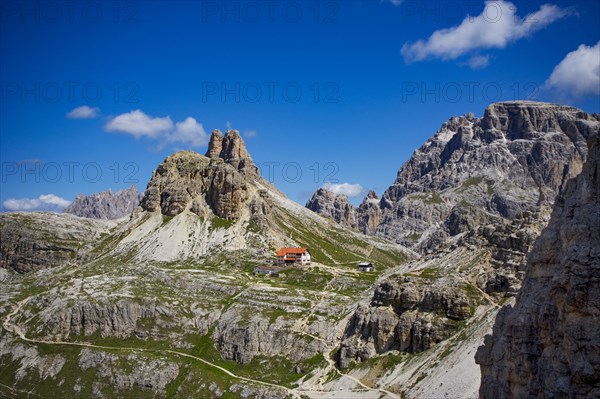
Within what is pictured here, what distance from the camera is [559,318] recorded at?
53719mm

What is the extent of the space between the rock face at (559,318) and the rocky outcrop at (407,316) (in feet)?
173

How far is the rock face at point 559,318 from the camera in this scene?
4894 centimetres

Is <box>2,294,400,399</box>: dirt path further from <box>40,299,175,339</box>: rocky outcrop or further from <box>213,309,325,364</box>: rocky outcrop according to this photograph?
<box>213,309,325,364</box>: rocky outcrop

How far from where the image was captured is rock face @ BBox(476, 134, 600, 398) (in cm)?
4894

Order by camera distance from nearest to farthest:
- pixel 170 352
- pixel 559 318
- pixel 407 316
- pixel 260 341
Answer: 1. pixel 559 318
2. pixel 407 316
3. pixel 260 341
4. pixel 170 352

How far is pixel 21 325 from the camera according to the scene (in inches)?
7136

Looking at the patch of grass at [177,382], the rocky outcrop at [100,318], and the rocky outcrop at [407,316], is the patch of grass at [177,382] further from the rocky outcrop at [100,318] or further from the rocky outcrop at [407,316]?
the rocky outcrop at [407,316]

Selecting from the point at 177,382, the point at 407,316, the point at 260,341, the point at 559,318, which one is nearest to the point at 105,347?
the point at 177,382

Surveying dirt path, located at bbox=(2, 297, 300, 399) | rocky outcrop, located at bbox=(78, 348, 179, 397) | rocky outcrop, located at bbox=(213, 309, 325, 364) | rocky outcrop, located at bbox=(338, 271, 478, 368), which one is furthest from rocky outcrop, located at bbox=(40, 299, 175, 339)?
rocky outcrop, located at bbox=(338, 271, 478, 368)

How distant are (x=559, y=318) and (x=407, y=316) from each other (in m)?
74.9

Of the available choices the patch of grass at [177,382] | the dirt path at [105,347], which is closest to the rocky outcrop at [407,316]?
the dirt path at [105,347]

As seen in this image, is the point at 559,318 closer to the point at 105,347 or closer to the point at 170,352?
the point at 170,352

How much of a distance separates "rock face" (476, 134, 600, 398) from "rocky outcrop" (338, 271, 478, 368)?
173 ft

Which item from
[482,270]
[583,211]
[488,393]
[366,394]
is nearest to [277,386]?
[366,394]
